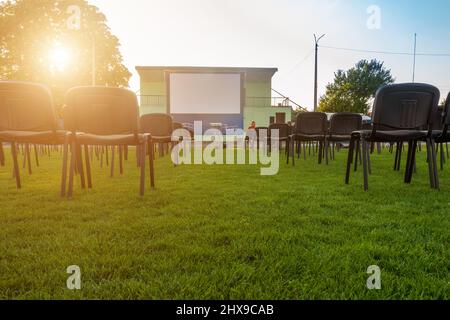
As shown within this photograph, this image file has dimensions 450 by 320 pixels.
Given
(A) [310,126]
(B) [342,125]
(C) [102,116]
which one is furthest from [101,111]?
(B) [342,125]

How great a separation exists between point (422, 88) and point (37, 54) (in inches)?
779

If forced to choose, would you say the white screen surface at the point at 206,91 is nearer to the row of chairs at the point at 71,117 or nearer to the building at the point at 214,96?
the building at the point at 214,96

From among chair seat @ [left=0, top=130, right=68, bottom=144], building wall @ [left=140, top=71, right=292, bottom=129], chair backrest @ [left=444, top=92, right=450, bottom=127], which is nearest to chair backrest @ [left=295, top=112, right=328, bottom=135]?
chair backrest @ [left=444, top=92, right=450, bottom=127]

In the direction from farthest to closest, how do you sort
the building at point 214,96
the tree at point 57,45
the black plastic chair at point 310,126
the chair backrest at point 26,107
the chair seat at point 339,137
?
the building at point 214,96
the tree at point 57,45
the black plastic chair at point 310,126
the chair seat at point 339,137
the chair backrest at point 26,107

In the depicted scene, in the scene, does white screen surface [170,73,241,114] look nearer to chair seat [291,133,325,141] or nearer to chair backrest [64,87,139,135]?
chair seat [291,133,325,141]

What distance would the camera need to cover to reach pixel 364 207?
8.00ft

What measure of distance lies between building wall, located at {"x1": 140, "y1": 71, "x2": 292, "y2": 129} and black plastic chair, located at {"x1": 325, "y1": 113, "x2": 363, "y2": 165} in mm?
19716

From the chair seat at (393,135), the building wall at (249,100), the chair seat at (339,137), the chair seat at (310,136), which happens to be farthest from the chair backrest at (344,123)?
the building wall at (249,100)

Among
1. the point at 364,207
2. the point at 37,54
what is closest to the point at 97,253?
the point at 364,207

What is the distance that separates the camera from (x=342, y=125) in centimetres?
593

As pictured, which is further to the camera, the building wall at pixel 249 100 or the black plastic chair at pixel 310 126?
the building wall at pixel 249 100

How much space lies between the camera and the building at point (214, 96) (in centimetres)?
1861

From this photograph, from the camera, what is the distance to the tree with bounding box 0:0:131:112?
16578 millimetres

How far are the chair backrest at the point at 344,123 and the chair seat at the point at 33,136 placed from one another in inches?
188
